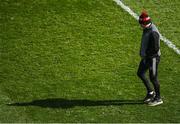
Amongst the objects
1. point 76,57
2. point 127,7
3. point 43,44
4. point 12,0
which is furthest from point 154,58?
point 12,0

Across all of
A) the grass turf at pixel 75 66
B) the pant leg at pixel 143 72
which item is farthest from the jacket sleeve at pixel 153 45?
the grass turf at pixel 75 66

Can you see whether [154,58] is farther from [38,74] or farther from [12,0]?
[12,0]

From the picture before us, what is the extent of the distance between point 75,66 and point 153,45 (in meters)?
3.11

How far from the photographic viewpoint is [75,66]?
54.2 ft

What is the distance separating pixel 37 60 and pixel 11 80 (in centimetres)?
128

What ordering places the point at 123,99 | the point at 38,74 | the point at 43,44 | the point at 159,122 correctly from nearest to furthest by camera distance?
the point at 159,122
the point at 123,99
the point at 38,74
the point at 43,44

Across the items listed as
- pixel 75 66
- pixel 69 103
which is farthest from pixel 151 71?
pixel 75 66

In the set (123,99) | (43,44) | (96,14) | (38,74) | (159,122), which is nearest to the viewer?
(159,122)

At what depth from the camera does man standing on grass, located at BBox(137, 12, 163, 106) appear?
1407 centimetres

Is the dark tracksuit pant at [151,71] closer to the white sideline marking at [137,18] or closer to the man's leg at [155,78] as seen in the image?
the man's leg at [155,78]

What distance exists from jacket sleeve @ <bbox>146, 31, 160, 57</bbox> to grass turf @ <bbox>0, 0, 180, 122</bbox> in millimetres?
1372

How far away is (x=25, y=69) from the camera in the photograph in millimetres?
16359

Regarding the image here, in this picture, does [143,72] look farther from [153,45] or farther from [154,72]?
[153,45]

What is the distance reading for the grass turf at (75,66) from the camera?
14.4 m
